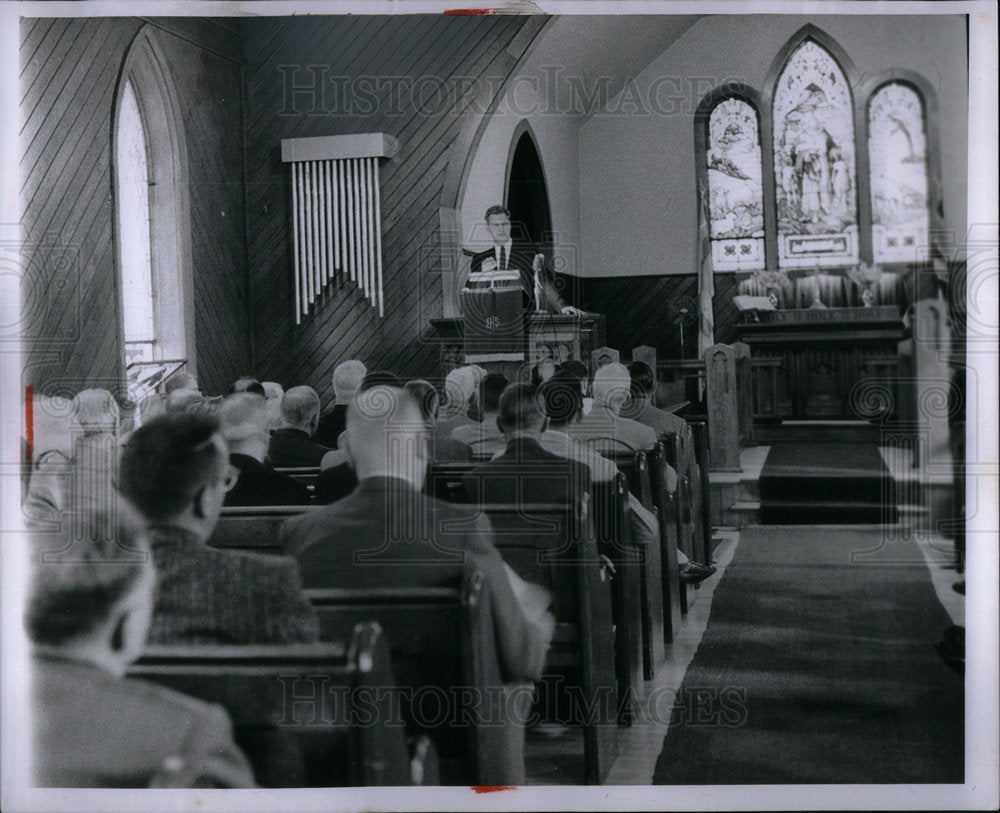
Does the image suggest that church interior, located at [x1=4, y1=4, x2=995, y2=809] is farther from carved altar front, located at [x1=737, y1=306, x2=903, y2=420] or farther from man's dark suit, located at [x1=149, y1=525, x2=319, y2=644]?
man's dark suit, located at [x1=149, y1=525, x2=319, y2=644]

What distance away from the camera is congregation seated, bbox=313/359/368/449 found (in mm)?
3191

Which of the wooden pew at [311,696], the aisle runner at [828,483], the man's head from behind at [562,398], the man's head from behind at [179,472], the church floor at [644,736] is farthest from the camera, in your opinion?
the man's head from behind at [562,398]

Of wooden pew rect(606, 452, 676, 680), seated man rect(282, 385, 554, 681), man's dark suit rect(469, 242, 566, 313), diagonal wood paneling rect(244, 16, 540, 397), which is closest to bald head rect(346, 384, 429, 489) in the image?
seated man rect(282, 385, 554, 681)

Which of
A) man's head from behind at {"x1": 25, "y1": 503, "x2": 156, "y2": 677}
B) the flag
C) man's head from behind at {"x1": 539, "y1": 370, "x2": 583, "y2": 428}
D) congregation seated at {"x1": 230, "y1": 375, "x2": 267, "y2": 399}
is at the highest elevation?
the flag

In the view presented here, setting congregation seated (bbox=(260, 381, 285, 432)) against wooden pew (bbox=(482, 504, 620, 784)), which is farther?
congregation seated (bbox=(260, 381, 285, 432))

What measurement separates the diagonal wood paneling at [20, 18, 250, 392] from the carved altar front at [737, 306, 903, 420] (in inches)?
59.3

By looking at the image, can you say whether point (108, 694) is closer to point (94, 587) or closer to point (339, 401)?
point (94, 587)

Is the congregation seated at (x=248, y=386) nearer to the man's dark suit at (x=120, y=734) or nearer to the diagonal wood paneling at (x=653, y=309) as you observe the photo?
the man's dark suit at (x=120, y=734)

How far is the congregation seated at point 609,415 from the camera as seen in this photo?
308 cm

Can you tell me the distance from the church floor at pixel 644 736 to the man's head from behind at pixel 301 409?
43.0 inches

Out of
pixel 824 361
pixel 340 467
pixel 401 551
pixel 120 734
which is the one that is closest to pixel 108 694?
pixel 120 734

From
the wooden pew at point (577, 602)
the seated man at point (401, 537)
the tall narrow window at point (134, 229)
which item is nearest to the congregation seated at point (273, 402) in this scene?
the seated man at point (401, 537)

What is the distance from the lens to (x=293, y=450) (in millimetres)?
3199

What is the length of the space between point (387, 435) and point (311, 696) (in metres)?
0.92
